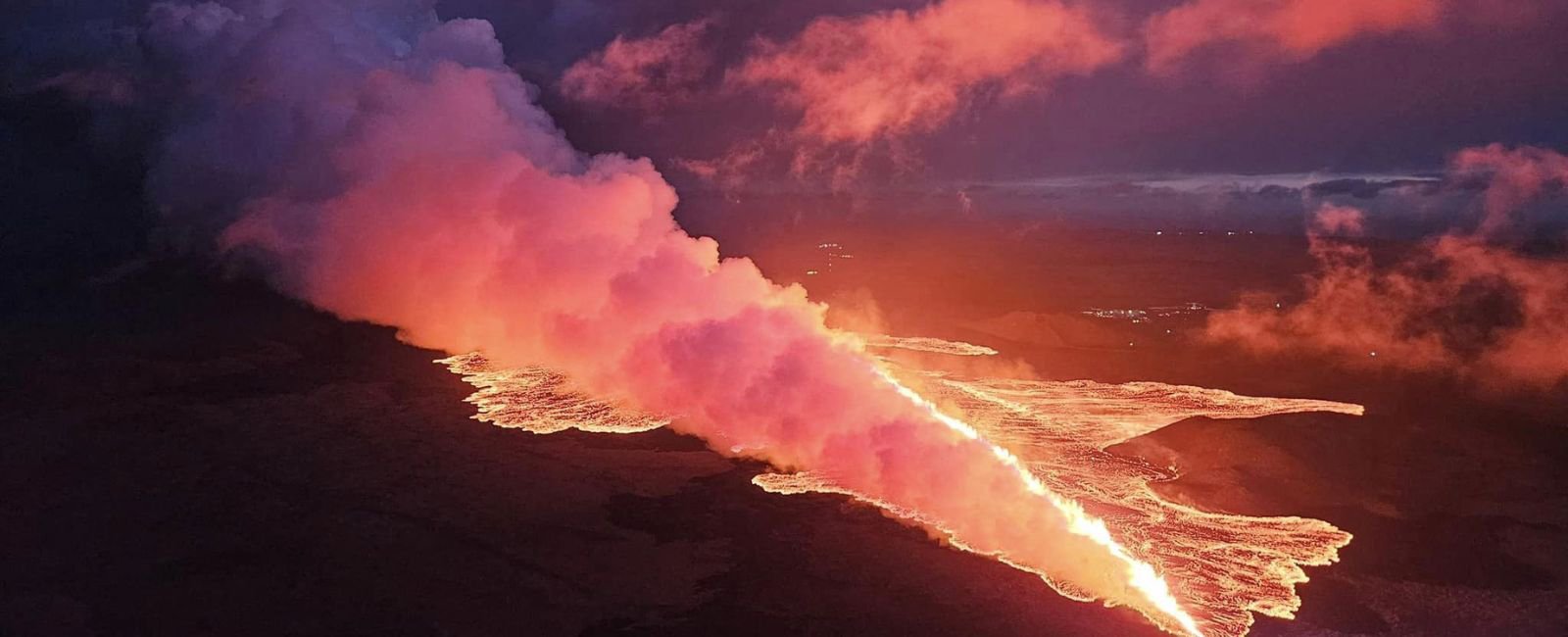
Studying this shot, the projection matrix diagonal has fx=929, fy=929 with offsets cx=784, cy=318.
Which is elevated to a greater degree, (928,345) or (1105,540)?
(928,345)

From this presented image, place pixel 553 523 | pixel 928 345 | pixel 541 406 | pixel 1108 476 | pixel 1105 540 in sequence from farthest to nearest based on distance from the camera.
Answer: pixel 928 345 < pixel 541 406 < pixel 1108 476 < pixel 553 523 < pixel 1105 540

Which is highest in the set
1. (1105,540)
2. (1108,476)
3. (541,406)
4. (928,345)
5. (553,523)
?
(928,345)

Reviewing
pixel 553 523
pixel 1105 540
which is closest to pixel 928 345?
pixel 1105 540

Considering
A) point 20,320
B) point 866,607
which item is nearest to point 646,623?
point 866,607

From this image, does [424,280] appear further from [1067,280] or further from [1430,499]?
[1067,280]

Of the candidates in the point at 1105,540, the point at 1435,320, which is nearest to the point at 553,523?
the point at 1105,540

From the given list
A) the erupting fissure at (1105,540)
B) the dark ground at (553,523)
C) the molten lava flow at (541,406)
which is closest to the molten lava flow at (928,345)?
the dark ground at (553,523)

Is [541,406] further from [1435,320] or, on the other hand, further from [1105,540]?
[1435,320]

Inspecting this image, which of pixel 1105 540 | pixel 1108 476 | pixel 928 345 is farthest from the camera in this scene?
pixel 928 345

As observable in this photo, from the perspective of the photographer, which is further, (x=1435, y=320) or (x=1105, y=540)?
(x=1435, y=320)
